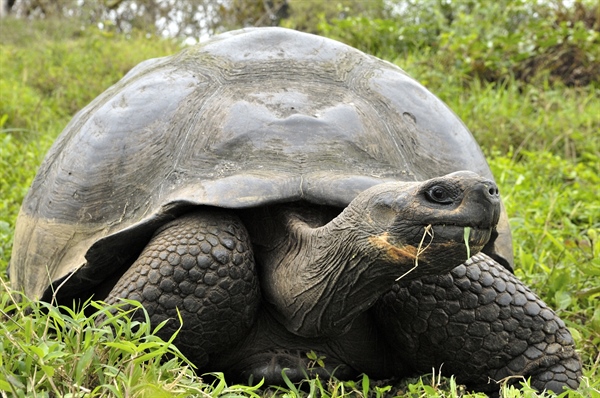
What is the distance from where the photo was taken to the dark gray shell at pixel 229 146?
2.77 meters

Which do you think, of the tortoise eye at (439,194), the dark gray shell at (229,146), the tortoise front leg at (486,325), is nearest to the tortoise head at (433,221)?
the tortoise eye at (439,194)

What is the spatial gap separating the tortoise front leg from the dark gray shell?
40 cm

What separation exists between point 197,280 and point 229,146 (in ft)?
1.59

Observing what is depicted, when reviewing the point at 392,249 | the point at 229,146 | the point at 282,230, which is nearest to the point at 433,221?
the point at 392,249

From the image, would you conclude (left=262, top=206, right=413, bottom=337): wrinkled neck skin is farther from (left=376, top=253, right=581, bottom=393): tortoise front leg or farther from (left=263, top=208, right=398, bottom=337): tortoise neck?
(left=376, top=253, right=581, bottom=393): tortoise front leg

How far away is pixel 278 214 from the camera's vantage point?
2809 millimetres

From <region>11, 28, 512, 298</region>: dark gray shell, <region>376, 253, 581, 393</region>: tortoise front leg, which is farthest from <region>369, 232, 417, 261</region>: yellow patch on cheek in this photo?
<region>376, 253, 581, 393</region>: tortoise front leg

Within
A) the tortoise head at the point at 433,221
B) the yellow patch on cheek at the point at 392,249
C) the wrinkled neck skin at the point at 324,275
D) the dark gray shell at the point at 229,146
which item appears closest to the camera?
the tortoise head at the point at 433,221

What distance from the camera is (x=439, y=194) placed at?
212cm

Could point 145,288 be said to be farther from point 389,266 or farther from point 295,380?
point 389,266

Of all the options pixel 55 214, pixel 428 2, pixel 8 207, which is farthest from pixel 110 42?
pixel 55 214

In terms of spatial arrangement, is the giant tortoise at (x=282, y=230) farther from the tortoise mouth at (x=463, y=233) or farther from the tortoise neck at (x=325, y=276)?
the tortoise mouth at (x=463, y=233)

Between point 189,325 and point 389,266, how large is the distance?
2.39 ft

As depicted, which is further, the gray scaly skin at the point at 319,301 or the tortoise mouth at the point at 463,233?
the gray scaly skin at the point at 319,301
